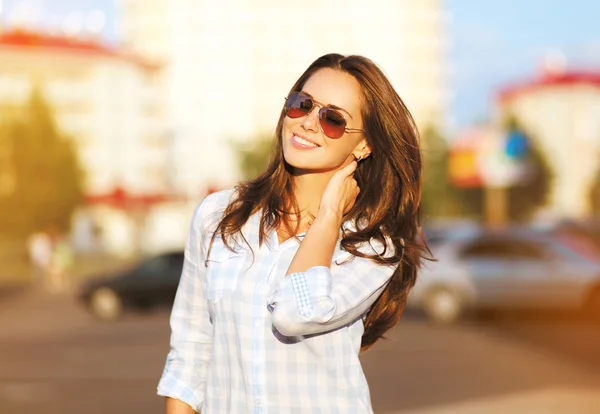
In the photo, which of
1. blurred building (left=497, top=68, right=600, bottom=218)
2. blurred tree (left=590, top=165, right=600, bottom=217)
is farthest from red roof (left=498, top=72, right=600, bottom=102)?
blurred tree (left=590, top=165, right=600, bottom=217)

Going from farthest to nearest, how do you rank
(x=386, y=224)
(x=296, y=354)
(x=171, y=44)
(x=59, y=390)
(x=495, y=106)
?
1. (x=495, y=106)
2. (x=171, y=44)
3. (x=59, y=390)
4. (x=386, y=224)
5. (x=296, y=354)

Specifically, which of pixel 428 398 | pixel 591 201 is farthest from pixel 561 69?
pixel 428 398

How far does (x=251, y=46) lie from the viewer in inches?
4483

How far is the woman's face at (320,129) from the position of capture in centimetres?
275

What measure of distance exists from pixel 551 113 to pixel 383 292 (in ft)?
384

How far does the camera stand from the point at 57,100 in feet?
296

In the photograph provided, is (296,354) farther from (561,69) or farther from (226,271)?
(561,69)

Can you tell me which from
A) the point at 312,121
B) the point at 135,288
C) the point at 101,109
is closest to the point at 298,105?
the point at 312,121

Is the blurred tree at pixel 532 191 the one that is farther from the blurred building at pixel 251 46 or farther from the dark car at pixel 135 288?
the dark car at pixel 135 288

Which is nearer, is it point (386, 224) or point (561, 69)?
point (386, 224)

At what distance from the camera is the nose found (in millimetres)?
2736

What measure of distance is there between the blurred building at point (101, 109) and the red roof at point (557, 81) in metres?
43.7

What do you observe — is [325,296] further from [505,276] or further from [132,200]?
[132,200]

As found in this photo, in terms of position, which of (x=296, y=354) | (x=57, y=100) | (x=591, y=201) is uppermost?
(x=296, y=354)
